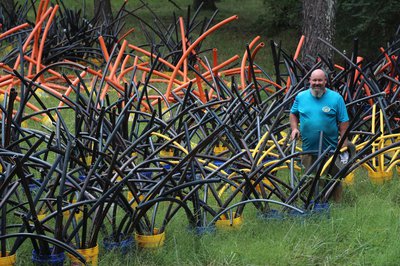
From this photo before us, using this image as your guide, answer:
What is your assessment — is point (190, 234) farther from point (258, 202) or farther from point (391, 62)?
point (391, 62)

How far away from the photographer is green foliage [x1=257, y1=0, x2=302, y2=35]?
60.7 feet

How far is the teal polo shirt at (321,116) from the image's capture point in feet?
20.4

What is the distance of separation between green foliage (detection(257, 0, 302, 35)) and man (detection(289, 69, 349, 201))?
11.8 meters

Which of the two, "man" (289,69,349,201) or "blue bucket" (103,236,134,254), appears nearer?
"blue bucket" (103,236,134,254)

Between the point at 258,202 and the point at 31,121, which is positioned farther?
the point at 31,121

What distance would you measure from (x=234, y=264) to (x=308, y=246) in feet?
1.88

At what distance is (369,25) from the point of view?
15031mm

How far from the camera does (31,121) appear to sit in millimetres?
8961

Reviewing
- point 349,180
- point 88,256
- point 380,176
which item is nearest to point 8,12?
point 349,180

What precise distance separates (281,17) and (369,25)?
6016 millimetres

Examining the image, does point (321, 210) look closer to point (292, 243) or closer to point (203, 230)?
point (292, 243)

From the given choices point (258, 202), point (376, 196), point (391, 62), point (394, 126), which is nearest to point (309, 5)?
point (391, 62)

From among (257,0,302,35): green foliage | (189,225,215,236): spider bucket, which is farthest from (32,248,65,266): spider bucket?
(257,0,302,35): green foliage

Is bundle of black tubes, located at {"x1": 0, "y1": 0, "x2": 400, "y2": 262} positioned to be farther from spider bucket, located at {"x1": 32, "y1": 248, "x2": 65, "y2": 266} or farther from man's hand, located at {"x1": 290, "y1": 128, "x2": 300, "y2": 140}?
man's hand, located at {"x1": 290, "y1": 128, "x2": 300, "y2": 140}
